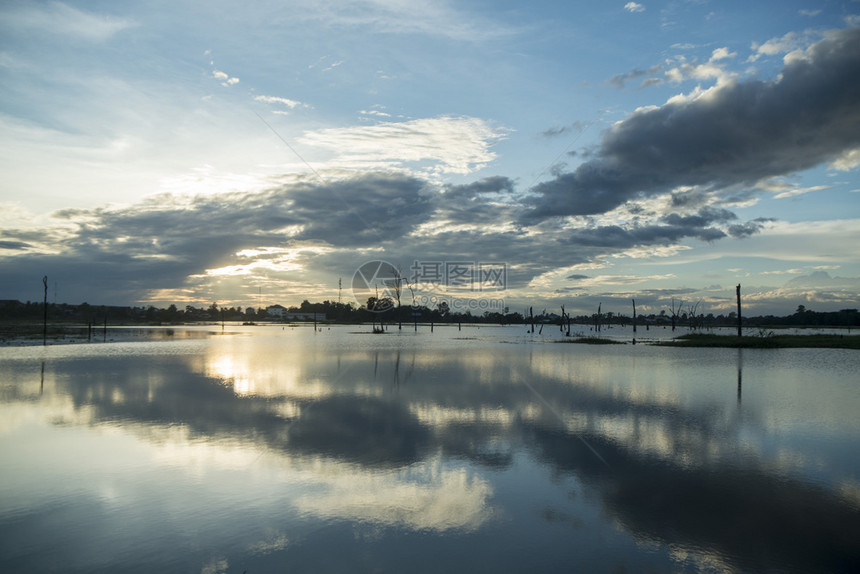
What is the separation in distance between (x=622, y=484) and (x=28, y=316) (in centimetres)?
18492

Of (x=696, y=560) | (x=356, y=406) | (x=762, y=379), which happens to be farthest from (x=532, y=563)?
(x=762, y=379)

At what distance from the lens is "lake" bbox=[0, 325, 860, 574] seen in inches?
227

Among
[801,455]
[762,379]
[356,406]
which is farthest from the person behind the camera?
[762,379]

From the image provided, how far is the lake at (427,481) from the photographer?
5773 millimetres

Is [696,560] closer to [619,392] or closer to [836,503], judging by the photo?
[836,503]

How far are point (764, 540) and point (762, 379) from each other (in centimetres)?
1909

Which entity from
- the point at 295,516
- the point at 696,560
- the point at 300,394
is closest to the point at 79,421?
the point at 300,394

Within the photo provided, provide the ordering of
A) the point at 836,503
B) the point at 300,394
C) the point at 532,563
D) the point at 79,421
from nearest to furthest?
the point at 532,563 → the point at 836,503 → the point at 79,421 → the point at 300,394

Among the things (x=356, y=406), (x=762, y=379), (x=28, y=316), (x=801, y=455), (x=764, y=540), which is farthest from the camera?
(x=28, y=316)

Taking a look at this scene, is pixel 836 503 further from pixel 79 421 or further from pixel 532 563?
pixel 79 421

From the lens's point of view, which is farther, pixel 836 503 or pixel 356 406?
pixel 356 406

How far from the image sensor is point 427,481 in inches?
321

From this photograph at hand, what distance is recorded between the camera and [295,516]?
6.79 meters

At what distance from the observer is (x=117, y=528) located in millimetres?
6492
